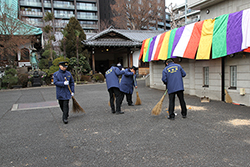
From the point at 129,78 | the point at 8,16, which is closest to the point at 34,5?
the point at 8,16

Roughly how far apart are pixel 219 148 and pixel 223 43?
4793mm

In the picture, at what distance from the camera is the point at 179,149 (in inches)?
145

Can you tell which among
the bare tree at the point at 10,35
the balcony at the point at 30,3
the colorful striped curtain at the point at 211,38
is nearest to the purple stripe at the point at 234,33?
the colorful striped curtain at the point at 211,38

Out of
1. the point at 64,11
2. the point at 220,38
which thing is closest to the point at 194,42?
the point at 220,38

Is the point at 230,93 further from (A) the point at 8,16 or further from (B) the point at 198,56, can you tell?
(A) the point at 8,16

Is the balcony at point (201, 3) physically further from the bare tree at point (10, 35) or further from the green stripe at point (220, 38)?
the bare tree at point (10, 35)

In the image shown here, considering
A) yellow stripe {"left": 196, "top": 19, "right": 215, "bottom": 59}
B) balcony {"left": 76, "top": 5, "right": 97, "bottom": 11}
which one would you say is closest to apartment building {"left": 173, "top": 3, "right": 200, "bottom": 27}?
balcony {"left": 76, "top": 5, "right": 97, "bottom": 11}

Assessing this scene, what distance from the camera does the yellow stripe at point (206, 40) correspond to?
7789 millimetres

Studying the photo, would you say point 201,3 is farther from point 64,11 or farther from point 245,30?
point 64,11

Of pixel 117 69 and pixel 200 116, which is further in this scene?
pixel 117 69

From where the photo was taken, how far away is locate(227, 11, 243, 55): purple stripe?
667 cm

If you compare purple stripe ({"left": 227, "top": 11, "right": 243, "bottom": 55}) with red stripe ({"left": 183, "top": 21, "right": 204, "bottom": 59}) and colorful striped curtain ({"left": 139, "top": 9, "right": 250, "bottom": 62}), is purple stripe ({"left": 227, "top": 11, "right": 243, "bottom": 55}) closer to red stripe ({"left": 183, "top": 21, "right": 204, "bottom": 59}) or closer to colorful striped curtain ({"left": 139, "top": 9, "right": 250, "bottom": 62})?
colorful striped curtain ({"left": 139, "top": 9, "right": 250, "bottom": 62})

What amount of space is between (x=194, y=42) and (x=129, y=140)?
5954 mm

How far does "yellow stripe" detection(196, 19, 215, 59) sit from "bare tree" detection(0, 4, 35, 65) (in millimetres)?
14321
